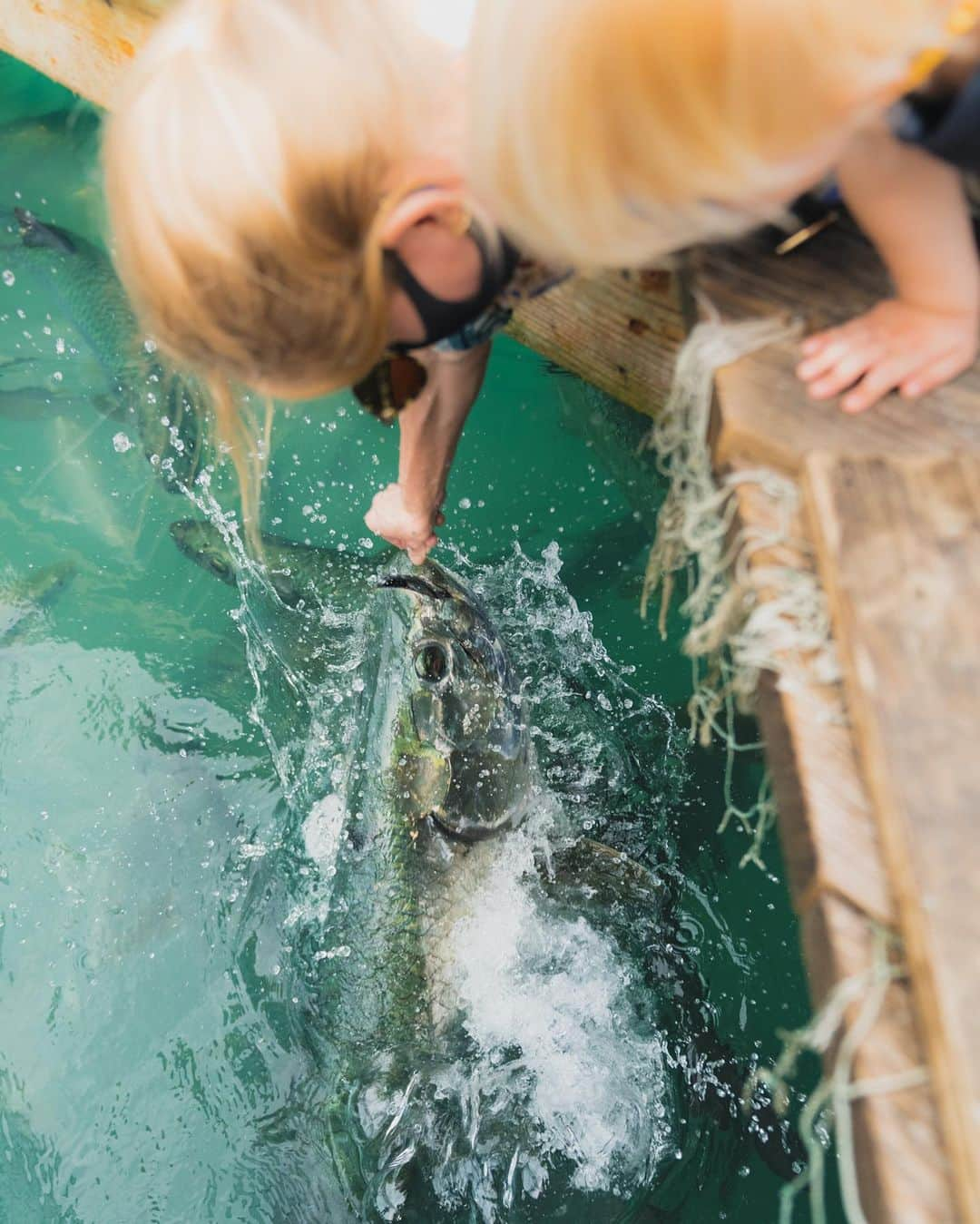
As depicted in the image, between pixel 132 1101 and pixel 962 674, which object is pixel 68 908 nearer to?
pixel 132 1101

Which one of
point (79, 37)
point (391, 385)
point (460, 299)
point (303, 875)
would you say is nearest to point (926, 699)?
point (460, 299)

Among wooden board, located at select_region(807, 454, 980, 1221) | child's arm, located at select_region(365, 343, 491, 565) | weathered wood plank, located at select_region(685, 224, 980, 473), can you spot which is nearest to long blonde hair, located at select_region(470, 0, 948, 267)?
weathered wood plank, located at select_region(685, 224, 980, 473)

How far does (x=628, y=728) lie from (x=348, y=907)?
3.06 ft

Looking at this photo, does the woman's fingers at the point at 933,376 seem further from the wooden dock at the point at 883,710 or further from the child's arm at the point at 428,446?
the child's arm at the point at 428,446

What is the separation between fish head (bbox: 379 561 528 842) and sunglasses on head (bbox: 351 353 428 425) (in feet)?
2.40

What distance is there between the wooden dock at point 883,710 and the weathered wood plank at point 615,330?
862mm

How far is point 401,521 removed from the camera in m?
2.16

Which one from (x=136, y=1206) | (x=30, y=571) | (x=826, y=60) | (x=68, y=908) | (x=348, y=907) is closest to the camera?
(x=826, y=60)

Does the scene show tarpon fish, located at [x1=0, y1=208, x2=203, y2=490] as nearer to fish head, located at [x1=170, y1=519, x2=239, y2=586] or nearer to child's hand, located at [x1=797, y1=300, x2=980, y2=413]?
fish head, located at [x1=170, y1=519, x2=239, y2=586]

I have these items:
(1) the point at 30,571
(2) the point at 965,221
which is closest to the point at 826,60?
(2) the point at 965,221

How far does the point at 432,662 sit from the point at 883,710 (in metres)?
1.39

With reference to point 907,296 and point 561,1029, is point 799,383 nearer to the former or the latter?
point 907,296

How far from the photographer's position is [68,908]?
8.78 feet

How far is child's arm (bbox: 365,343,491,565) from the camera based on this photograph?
1873 millimetres
